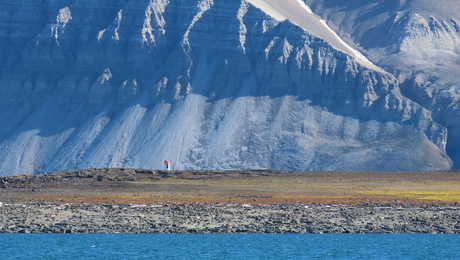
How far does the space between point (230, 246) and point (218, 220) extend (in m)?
11.1

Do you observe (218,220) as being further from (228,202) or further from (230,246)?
(228,202)

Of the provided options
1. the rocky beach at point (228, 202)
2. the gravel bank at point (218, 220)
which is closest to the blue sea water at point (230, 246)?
the gravel bank at point (218, 220)

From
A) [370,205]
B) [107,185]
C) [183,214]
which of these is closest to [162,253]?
[183,214]

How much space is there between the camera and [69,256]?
8281 cm

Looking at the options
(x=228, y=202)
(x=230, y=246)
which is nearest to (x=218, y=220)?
(x=230, y=246)

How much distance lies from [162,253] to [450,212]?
104 ft

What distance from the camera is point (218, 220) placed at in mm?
101062

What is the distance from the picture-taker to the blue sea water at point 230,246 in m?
83.9


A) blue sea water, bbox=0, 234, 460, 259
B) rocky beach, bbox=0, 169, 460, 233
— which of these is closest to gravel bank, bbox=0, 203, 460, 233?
rocky beach, bbox=0, 169, 460, 233

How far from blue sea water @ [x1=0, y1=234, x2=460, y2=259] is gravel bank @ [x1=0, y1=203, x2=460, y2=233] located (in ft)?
6.20

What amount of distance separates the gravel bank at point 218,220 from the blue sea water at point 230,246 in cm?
189

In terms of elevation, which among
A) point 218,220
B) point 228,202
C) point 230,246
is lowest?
point 230,246

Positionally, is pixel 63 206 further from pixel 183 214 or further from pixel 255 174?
pixel 255 174

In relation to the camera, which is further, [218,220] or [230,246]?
[218,220]
